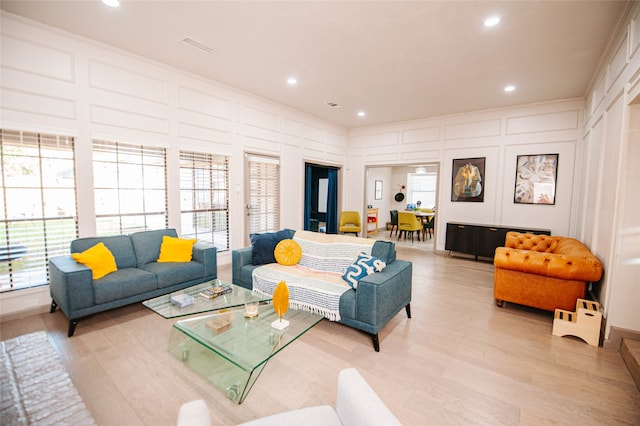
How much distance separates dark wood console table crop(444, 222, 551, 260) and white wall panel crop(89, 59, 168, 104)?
594 cm

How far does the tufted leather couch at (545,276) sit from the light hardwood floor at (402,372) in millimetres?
268

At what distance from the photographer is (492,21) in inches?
112

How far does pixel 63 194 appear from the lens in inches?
131

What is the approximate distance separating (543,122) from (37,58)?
304 inches

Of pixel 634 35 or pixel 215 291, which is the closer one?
pixel 634 35

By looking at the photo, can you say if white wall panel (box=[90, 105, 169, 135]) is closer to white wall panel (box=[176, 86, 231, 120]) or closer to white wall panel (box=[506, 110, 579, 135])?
white wall panel (box=[176, 86, 231, 120])

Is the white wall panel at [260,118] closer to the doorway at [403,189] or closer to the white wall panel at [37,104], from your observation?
the white wall panel at [37,104]

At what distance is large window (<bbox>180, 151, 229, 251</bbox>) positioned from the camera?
14.7 feet

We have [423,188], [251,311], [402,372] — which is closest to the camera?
[402,372]

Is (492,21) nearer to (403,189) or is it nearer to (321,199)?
(321,199)

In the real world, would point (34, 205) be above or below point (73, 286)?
above

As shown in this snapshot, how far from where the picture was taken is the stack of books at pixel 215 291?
270cm

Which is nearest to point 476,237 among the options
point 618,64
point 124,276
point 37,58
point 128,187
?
point 618,64

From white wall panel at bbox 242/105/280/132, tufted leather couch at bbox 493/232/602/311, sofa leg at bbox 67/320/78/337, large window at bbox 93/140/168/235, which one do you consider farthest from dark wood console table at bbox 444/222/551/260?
sofa leg at bbox 67/320/78/337
